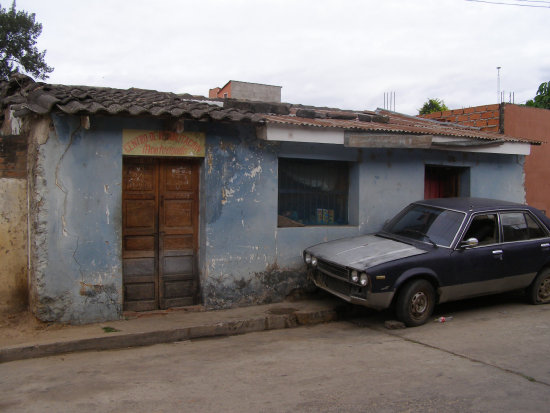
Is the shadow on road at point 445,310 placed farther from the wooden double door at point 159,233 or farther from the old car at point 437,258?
the wooden double door at point 159,233

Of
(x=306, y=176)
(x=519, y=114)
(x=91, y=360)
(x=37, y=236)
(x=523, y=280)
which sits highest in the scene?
(x=519, y=114)

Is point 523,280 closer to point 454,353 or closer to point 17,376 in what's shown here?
point 454,353

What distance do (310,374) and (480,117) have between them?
365 inches

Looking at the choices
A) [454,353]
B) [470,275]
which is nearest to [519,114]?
[470,275]

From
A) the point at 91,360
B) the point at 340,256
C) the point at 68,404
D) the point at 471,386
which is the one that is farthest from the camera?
the point at 340,256

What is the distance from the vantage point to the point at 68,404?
416 cm

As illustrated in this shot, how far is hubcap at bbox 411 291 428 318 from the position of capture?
6648 millimetres

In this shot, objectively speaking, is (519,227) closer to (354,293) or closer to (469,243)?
(469,243)

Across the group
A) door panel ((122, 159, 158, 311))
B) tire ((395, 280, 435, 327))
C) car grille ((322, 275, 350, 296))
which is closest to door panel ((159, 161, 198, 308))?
door panel ((122, 159, 158, 311))

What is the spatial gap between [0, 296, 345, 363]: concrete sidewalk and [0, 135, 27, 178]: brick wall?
6.69 ft

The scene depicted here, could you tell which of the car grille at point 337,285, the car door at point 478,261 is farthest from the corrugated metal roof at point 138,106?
the car grille at point 337,285

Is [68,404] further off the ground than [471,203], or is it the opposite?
[471,203]

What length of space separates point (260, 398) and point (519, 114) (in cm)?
1032

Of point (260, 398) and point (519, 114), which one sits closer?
point (260, 398)
